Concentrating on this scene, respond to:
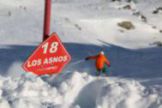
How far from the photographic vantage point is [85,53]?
22891mm

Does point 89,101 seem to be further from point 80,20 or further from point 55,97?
point 80,20

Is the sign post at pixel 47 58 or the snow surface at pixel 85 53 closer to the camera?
the snow surface at pixel 85 53

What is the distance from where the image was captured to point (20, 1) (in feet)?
110

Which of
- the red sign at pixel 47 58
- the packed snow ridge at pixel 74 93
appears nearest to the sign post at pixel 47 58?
the red sign at pixel 47 58

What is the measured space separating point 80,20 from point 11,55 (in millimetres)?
10282

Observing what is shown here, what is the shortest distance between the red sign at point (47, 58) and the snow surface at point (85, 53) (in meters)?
0.47

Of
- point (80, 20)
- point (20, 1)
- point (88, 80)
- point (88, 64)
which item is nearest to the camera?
point (88, 80)

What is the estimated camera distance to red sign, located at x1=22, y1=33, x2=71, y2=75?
1085cm

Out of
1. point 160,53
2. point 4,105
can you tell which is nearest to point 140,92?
point 4,105

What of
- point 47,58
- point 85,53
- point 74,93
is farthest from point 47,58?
point 85,53

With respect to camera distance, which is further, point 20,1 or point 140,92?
point 20,1

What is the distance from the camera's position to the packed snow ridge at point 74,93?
29.5 feet

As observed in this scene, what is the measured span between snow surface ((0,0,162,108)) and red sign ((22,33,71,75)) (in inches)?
18.7

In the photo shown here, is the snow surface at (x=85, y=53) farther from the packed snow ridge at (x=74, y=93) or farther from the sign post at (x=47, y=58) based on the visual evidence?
the sign post at (x=47, y=58)
